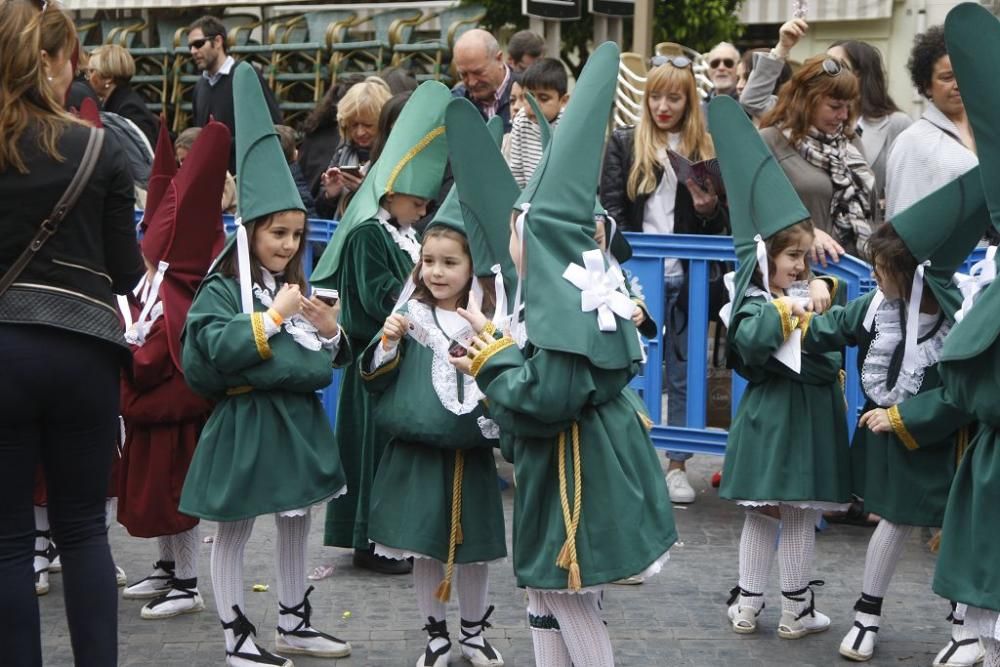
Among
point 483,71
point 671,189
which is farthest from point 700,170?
point 483,71

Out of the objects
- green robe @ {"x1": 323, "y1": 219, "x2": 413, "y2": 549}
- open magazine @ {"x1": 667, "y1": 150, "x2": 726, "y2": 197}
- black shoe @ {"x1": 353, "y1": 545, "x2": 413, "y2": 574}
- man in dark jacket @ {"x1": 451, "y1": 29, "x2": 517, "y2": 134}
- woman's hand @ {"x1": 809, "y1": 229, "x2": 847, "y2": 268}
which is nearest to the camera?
green robe @ {"x1": 323, "y1": 219, "x2": 413, "y2": 549}

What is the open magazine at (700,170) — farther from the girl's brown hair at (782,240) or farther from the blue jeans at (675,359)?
the girl's brown hair at (782,240)

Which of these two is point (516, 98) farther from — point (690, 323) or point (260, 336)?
point (260, 336)

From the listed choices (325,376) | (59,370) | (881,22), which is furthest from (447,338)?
(881,22)

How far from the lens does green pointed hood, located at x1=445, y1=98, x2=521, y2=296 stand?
456cm

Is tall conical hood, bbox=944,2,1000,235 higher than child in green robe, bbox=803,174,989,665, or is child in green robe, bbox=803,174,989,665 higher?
tall conical hood, bbox=944,2,1000,235

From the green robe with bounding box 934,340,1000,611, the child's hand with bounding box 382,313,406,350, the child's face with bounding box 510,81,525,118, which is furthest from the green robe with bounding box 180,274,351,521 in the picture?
the child's face with bounding box 510,81,525,118

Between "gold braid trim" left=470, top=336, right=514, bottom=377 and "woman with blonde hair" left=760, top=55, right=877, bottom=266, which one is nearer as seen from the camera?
"gold braid trim" left=470, top=336, right=514, bottom=377

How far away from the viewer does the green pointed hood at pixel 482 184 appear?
15.0 feet

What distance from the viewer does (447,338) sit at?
478 centimetres

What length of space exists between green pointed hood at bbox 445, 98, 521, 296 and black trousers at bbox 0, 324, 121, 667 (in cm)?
115

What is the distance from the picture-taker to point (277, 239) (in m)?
4.94

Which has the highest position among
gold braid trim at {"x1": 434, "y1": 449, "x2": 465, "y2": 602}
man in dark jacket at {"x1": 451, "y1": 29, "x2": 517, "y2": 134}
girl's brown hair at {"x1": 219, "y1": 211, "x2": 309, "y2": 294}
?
man in dark jacket at {"x1": 451, "y1": 29, "x2": 517, "y2": 134}

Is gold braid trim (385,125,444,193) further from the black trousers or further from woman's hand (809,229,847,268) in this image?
woman's hand (809,229,847,268)
